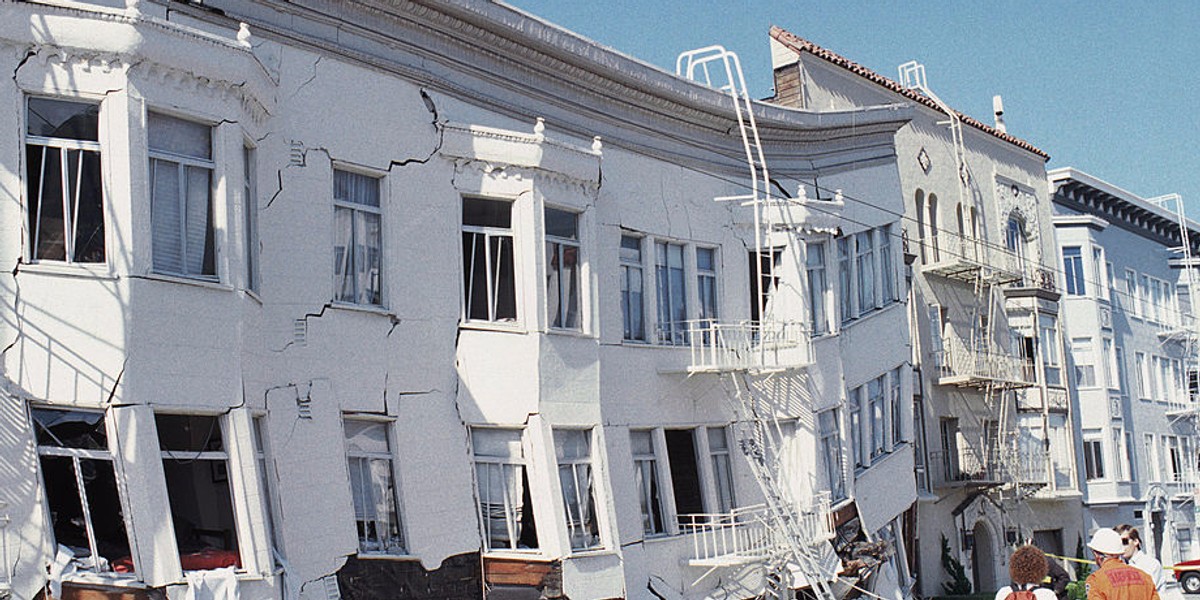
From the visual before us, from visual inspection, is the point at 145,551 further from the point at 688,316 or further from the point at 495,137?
the point at 688,316

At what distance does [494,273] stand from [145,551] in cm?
614

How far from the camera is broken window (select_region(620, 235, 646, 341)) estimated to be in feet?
64.7

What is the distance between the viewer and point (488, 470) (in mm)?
16703

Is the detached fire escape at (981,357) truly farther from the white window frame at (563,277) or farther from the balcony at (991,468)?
the white window frame at (563,277)

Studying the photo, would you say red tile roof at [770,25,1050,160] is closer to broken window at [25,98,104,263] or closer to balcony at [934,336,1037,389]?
balcony at [934,336,1037,389]

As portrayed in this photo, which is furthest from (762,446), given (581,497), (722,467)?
(581,497)

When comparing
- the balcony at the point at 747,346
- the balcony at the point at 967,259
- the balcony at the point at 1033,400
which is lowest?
the balcony at the point at 1033,400

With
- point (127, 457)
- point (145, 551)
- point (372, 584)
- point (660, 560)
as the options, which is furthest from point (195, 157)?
point (660, 560)

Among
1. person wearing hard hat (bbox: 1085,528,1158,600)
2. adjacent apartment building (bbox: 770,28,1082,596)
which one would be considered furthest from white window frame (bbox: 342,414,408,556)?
adjacent apartment building (bbox: 770,28,1082,596)

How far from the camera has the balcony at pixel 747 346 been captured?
65.9ft

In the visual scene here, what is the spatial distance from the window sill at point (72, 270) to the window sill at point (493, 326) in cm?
500

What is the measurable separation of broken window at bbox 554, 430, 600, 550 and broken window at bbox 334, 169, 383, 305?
313cm

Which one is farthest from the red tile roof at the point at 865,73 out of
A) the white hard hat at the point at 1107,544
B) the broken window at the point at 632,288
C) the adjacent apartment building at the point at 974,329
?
the white hard hat at the point at 1107,544

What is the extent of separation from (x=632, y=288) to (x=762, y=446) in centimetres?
330
